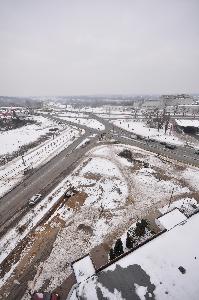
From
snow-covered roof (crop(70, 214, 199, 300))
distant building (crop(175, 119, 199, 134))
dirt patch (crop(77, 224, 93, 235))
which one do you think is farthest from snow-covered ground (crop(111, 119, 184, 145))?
snow-covered roof (crop(70, 214, 199, 300))

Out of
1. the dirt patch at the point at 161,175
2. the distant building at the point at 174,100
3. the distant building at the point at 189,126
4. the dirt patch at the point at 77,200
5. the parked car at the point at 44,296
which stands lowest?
the parked car at the point at 44,296

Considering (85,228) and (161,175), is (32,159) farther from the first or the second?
(85,228)

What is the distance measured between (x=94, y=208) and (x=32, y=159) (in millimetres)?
→ 31516

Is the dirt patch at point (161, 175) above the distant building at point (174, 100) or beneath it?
beneath

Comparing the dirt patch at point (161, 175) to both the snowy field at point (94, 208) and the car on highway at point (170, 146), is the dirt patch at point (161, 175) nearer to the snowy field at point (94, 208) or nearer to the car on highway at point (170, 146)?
the snowy field at point (94, 208)

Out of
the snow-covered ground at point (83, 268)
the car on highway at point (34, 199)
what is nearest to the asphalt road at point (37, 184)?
the car on highway at point (34, 199)

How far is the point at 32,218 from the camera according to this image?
3734 cm

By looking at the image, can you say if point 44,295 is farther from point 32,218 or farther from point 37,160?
point 37,160

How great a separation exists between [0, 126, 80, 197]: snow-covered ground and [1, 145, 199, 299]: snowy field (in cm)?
1119

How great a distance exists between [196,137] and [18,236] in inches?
2786

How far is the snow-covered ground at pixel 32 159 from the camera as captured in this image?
5098 centimetres

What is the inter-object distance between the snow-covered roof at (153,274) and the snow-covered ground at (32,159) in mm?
31086

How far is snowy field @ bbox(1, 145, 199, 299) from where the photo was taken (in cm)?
2869

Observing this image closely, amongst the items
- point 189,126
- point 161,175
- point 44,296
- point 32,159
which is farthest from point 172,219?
point 189,126
